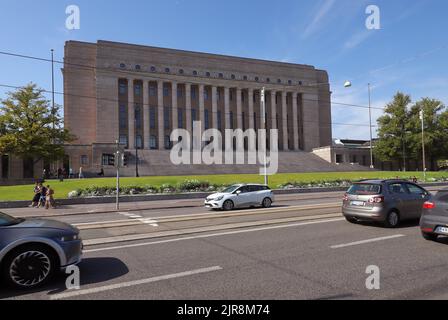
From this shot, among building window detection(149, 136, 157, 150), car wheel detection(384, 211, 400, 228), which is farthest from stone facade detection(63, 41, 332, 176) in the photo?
car wheel detection(384, 211, 400, 228)

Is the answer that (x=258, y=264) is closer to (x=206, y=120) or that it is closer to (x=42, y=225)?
(x=42, y=225)

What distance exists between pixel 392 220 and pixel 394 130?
60.2 m

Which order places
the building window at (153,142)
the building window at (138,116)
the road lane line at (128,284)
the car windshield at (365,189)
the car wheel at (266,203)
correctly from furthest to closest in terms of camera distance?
→ the building window at (153,142)
the building window at (138,116)
the car wheel at (266,203)
the car windshield at (365,189)
the road lane line at (128,284)

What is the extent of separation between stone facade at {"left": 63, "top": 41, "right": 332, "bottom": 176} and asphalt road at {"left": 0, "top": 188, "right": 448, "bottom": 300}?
152 ft

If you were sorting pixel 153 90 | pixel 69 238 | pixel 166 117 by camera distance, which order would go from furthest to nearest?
pixel 166 117 → pixel 153 90 → pixel 69 238

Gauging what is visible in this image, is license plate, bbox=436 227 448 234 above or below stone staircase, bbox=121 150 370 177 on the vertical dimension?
below

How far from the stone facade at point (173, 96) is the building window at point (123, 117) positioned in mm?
189

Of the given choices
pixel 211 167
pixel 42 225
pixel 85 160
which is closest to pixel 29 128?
pixel 85 160

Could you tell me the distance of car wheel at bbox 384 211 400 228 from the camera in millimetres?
10117

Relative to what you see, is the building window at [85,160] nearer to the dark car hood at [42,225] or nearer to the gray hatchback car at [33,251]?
the dark car hood at [42,225]

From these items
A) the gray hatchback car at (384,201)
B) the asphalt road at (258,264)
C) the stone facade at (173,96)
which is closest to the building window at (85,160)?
the stone facade at (173,96)

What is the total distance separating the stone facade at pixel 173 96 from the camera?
6356 centimetres

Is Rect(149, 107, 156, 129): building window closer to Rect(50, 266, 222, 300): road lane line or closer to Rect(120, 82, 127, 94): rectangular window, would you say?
Rect(120, 82, 127, 94): rectangular window

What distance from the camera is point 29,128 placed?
37.5 m
